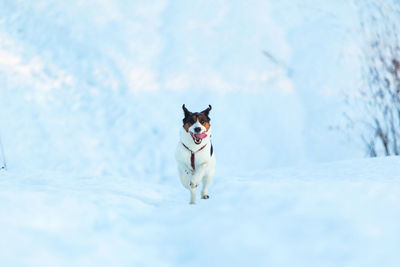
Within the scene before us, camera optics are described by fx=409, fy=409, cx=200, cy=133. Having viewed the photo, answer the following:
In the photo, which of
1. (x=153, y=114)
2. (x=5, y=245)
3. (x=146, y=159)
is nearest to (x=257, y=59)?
(x=153, y=114)

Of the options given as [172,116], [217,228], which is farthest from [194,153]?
[172,116]

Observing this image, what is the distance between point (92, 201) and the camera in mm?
2941

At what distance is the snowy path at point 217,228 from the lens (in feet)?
6.44

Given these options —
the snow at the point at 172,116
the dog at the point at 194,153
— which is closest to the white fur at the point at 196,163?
the dog at the point at 194,153

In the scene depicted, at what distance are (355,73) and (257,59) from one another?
2.33 metres

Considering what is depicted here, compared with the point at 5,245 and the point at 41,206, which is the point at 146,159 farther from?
the point at 5,245

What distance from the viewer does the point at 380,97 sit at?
751 cm

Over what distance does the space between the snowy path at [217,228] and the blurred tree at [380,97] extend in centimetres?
479

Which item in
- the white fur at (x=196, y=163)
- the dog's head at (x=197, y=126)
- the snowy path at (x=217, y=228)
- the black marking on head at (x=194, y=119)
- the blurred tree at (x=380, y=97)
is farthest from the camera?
the blurred tree at (x=380, y=97)

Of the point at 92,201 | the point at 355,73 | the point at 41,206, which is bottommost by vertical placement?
the point at 41,206

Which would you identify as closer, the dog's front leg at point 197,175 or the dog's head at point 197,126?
the dog's head at point 197,126

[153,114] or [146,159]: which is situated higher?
[153,114]

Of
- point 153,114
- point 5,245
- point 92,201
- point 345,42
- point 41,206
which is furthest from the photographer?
point 345,42

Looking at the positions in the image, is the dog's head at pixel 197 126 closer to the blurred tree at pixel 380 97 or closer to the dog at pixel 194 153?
the dog at pixel 194 153
